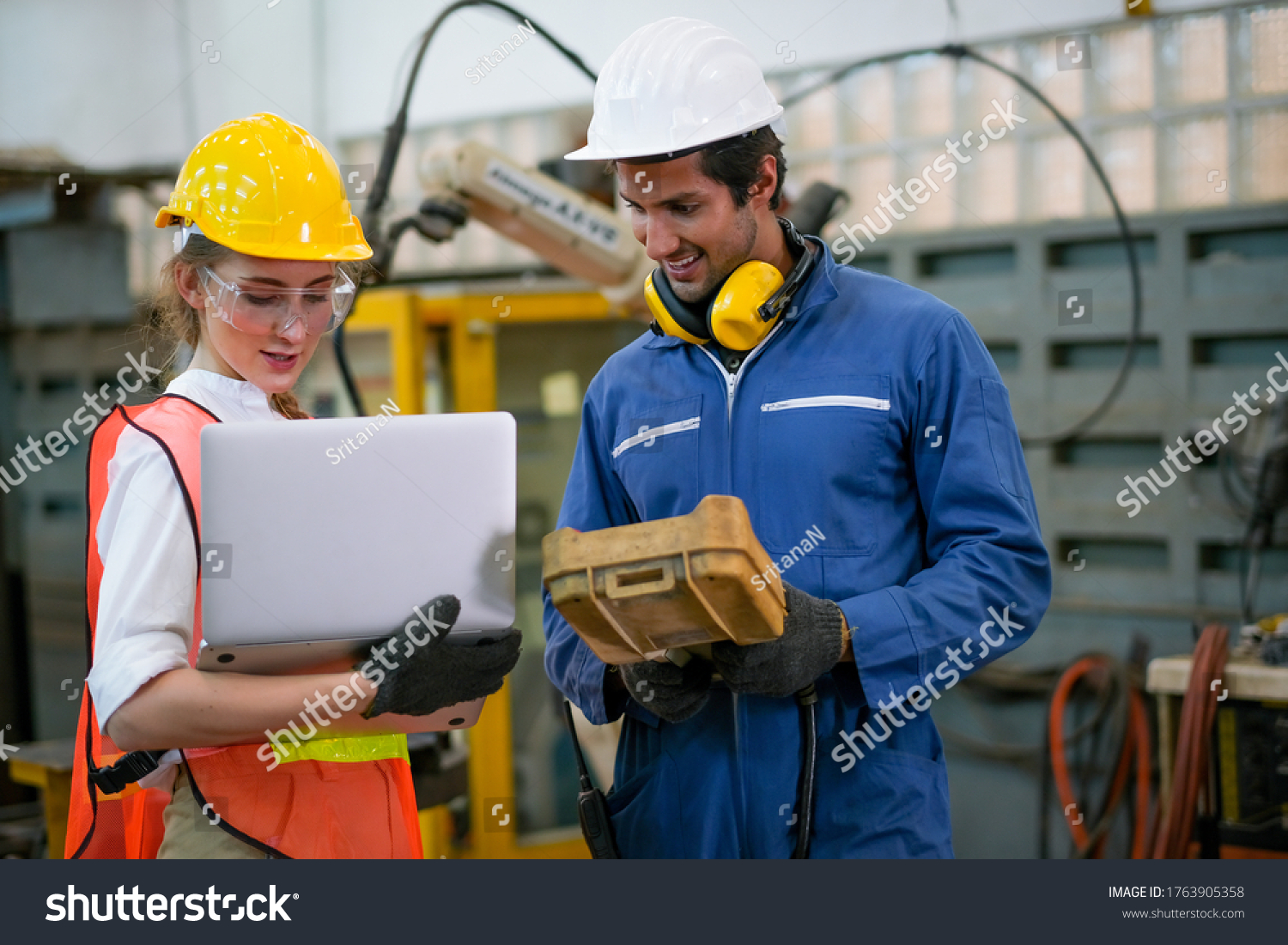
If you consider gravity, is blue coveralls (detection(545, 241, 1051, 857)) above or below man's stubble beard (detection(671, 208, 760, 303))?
below

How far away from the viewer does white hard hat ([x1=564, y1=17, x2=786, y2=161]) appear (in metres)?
1.51

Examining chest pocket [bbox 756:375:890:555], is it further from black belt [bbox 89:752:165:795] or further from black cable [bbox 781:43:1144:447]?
black cable [bbox 781:43:1144:447]

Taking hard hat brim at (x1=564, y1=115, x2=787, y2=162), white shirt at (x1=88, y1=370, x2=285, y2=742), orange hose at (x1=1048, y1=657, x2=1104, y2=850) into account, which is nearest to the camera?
white shirt at (x1=88, y1=370, x2=285, y2=742)

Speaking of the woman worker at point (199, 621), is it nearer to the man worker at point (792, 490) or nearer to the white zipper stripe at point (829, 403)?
the man worker at point (792, 490)

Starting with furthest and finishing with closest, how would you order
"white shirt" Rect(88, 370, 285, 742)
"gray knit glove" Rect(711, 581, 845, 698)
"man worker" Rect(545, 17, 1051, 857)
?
"man worker" Rect(545, 17, 1051, 857) < "gray knit glove" Rect(711, 581, 845, 698) < "white shirt" Rect(88, 370, 285, 742)

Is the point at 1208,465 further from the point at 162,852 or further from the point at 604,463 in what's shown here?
the point at 162,852

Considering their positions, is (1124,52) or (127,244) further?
(127,244)

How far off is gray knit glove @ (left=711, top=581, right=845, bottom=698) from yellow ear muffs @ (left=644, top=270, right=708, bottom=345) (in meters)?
0.45

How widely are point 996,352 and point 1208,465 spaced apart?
78 cm

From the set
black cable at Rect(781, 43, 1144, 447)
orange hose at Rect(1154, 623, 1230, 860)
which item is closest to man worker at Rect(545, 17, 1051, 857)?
orange hose at Rect(1154, 623, 1230, 860)

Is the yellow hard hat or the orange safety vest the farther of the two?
the yellow hard hat

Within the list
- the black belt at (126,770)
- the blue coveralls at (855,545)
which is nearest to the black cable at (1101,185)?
the blue coveralls at (855,545)

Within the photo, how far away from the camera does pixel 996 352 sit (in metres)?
3.60

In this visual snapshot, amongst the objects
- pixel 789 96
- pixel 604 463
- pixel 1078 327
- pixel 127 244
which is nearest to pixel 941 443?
pixel 604 463
